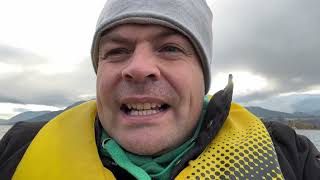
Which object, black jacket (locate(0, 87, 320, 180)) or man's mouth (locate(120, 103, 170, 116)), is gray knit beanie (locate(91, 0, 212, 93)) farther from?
man's mouth (locate(120, 103, 170, 116))

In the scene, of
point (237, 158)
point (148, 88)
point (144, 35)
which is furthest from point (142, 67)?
point (237, 158)

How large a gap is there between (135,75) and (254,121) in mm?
1149

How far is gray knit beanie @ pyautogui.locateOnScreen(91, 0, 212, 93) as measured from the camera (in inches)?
108

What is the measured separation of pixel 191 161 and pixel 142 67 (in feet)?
2.52

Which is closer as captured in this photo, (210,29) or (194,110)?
(194,110)

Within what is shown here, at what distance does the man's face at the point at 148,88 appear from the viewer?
268cm

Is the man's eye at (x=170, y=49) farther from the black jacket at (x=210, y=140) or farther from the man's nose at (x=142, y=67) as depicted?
the black jacket at (x=210, y=140)

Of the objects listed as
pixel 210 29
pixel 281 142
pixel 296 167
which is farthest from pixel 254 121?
pixel 210 29

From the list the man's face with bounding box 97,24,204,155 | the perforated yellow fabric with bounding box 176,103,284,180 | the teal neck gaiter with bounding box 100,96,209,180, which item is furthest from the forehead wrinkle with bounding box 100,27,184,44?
the perforated yellow fabric with bounding box 176,103,284,180

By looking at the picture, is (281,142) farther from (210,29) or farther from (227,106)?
(210,29)

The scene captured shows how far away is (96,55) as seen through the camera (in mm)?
3279

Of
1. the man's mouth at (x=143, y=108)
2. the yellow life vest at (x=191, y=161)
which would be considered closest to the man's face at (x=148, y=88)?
the man's mouth at (x=143, y=108)

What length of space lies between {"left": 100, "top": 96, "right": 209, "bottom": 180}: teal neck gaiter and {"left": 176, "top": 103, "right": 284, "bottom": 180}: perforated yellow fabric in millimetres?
195

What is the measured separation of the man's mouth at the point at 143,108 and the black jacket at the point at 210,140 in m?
0.39
